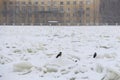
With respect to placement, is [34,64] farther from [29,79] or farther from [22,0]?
[22,0]

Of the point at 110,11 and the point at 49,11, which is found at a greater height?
the point at 49,11

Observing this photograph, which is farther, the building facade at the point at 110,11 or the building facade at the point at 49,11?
the building facade at the point at 49,11

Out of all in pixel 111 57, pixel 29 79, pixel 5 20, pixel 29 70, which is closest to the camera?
pixel 29 79

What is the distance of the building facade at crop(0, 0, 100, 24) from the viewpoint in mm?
68750

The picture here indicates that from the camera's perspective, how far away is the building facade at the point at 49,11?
68750mm

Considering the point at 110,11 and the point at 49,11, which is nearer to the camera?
the point at 110,11

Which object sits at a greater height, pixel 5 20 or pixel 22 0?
pixel 22 0

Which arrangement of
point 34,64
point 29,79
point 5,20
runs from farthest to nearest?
point 5,20
point 34,64
point 29,79

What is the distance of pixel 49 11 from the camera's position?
6931 centimetres

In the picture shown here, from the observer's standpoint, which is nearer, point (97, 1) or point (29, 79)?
point (29, 79)

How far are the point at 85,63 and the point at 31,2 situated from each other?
67131mm

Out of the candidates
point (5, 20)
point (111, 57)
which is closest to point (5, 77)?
point (111, 57)

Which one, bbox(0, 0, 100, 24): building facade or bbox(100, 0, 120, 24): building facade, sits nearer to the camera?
bbox(100, 0, 120, 24): building facade

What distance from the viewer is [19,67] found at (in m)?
4.97
